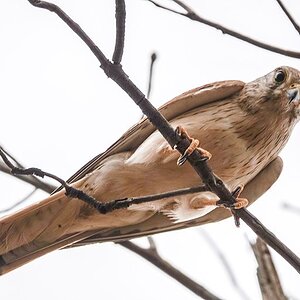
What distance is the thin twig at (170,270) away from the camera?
334 cm

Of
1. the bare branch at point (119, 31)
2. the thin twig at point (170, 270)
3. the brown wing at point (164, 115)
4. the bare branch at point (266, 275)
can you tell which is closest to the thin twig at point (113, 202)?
the bare branch at point (119, 31)

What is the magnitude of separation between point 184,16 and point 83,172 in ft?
3.88

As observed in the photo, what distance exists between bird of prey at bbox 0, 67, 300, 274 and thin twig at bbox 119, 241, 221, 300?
263 mm

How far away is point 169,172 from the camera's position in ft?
12.4

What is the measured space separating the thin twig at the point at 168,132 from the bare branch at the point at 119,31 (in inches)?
1.4

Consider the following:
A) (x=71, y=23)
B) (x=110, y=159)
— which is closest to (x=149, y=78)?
(x=110, y=159)

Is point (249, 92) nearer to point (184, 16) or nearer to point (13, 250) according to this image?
point (184, 16)

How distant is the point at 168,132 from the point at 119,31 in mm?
485

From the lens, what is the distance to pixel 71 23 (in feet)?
7.61

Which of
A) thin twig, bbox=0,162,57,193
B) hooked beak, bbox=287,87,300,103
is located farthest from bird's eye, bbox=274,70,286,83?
thin twig, bbox=0,162,57,193

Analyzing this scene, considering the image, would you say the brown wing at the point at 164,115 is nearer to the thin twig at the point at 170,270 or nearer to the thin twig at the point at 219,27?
the thin twig at the point at 170,270

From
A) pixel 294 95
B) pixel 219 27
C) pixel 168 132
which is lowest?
pixel 168 132

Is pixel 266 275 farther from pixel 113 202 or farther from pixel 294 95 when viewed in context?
pixel 294 95

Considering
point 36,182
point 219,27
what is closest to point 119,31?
point 219,27
